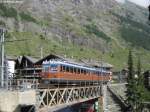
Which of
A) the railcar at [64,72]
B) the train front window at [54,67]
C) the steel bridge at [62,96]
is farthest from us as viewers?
the train front window at [54,67]

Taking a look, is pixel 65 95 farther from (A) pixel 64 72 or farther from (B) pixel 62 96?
(B) pixel 62 96

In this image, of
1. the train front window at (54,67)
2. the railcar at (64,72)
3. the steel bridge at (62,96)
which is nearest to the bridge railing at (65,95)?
the steel bridge at (62,96)

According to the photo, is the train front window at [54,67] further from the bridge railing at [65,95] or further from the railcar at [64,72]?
the bridge railing at [65,95]

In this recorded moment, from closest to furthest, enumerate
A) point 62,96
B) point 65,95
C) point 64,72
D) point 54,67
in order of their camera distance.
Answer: point 62,96, point 65,95, point 54,67, point 64,72

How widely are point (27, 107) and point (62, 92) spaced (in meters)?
16.2

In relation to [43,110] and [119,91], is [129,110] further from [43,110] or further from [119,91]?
[43,110]

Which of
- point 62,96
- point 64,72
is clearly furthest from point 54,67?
point 62,96

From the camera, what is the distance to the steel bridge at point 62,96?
4817cm

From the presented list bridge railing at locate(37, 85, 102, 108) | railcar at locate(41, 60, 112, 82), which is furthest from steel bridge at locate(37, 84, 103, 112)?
railcar at locate(41, 60, 112, 82)

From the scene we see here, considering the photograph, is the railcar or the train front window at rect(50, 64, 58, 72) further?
the train front window at rect(50, 64, 58, 72)

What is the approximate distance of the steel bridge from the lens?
158ft

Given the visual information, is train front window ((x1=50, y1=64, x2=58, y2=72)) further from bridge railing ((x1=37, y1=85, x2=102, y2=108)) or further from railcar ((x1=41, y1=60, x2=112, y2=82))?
bridge railing ((x1=37, y1=85, x2=102, y2=108))

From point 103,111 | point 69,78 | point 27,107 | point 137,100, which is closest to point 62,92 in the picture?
point 69,78

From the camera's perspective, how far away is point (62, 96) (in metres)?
56.3
